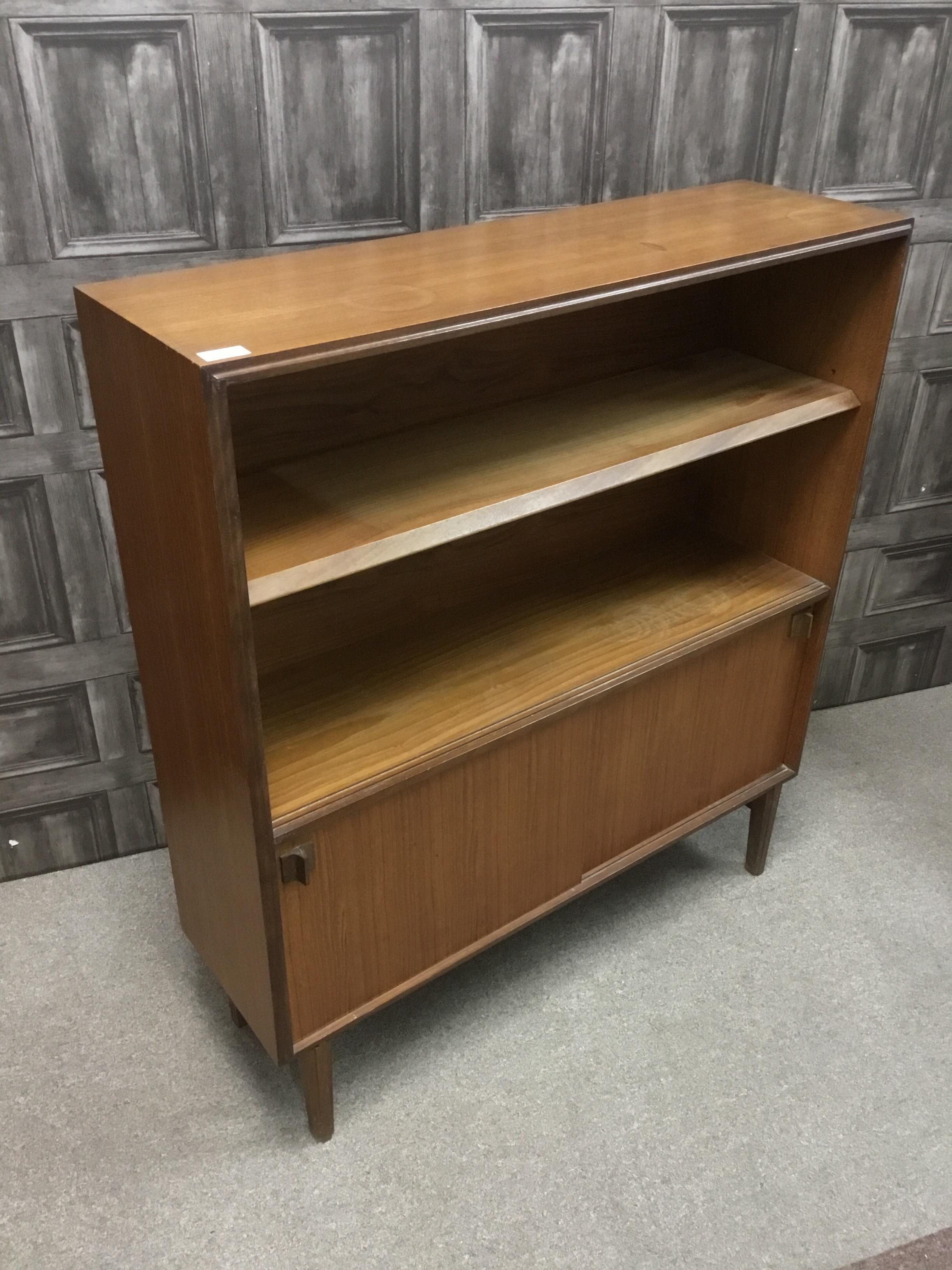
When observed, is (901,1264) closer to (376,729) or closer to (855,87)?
(376,729)

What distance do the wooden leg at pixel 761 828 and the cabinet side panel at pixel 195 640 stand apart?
0.97m

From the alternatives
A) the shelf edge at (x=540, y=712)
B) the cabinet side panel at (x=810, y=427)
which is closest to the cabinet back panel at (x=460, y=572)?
the cabinet side panel at (x=810, y=427)

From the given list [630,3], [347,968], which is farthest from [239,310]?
[630,3]

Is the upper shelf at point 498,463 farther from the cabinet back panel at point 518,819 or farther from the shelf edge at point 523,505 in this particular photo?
the cabinet back panel at point 518,819

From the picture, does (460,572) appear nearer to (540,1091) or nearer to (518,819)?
(518,819)

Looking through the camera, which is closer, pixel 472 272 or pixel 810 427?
pixel 472 272

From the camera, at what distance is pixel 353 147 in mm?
1666

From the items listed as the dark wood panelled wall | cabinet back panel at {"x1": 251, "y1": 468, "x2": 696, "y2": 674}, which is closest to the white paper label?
cabinet back panel at {"x1": 251, "y1": 468, "x2": 696, "y2": 674}

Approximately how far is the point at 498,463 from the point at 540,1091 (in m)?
0.92

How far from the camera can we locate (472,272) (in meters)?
1.34

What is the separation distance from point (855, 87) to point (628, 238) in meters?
0.77

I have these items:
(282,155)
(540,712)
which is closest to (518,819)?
(540,712)

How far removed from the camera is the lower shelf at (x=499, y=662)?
1428 mm

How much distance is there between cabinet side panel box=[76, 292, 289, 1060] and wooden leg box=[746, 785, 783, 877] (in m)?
0.97
